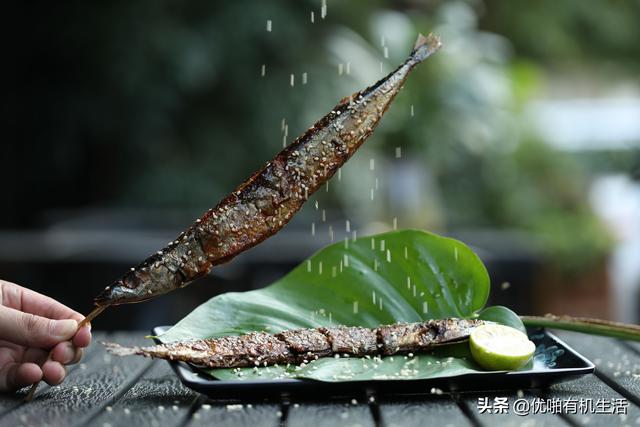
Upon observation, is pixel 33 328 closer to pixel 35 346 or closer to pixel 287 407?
pixel 35 346

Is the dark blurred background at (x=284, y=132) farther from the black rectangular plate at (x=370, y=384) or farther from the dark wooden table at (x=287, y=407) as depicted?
the black rectangular plate at (x=370, y=384)

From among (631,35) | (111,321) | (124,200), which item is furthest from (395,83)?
(631,35)

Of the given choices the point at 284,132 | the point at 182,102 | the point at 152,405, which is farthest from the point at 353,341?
the point at 182,102

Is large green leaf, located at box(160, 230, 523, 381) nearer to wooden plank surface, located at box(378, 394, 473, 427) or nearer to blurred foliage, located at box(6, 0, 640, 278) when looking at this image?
wooden plank surface, located at box(378, 394, 473, 427)

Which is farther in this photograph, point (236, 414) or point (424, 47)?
point (424, 47)

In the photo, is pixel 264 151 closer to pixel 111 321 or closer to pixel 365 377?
pixel 111 321

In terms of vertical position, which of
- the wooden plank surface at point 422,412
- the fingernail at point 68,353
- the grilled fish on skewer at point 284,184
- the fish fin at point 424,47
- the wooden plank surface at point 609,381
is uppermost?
the fish fin at point 424,47

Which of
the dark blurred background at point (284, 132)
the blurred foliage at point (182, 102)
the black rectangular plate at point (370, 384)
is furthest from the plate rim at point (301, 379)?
the blurred foliage at point (182, 102)
